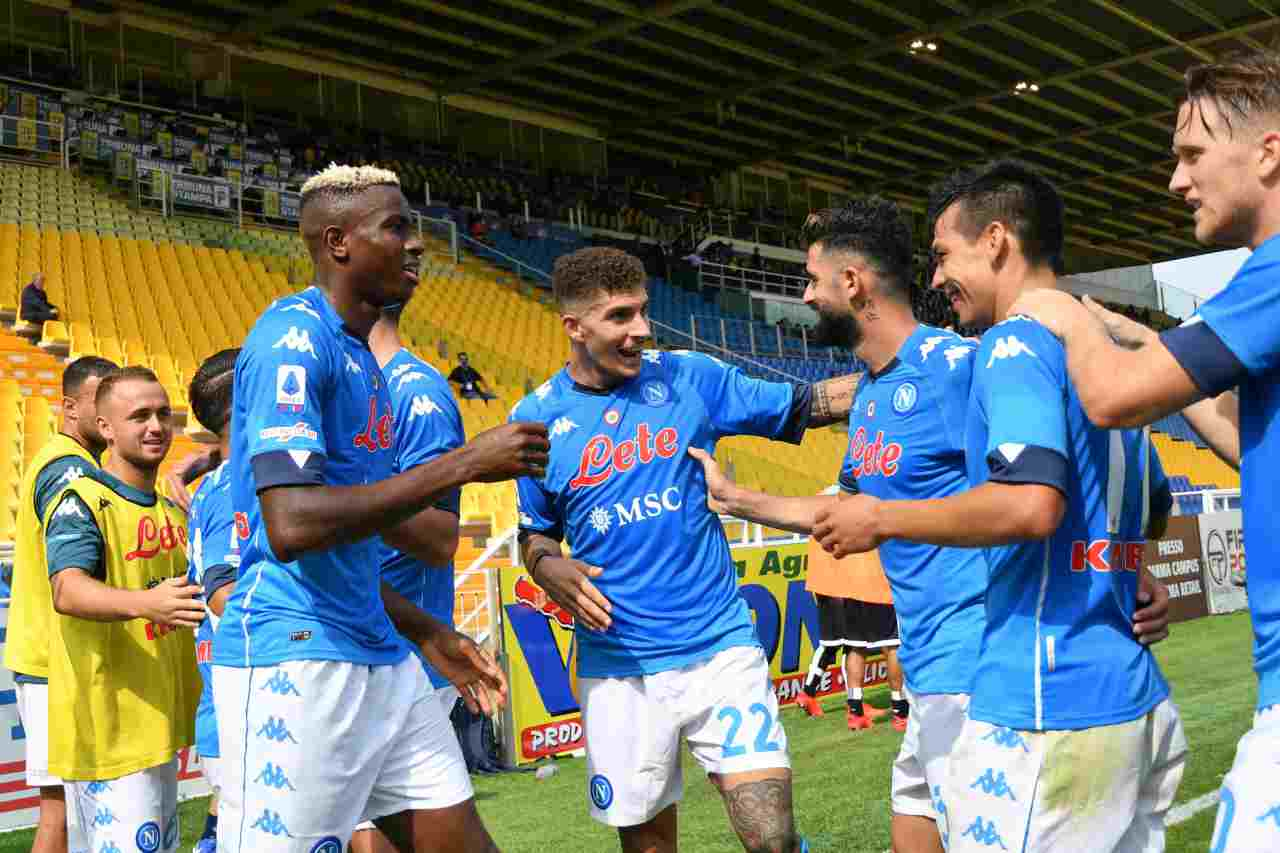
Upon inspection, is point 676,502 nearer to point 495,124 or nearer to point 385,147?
point 385,147

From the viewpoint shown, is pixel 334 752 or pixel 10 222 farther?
pixel 10 222

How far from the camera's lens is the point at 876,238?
4070 millimetres

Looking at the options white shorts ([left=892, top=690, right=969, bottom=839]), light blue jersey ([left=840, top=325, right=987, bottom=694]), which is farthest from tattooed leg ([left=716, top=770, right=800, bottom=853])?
light blue jersey ([left=840, top=325, right=987, bottom=694])

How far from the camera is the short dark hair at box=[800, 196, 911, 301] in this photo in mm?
4082

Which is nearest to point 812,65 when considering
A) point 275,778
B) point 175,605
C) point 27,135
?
point 27,135

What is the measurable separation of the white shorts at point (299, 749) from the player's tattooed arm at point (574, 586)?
34.4 inches

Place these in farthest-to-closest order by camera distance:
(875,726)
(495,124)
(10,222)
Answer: (495,124)
(10,222)
(875,726)

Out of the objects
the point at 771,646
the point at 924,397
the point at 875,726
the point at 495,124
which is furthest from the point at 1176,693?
the point at 495,124

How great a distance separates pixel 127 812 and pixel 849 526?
287 centimetres

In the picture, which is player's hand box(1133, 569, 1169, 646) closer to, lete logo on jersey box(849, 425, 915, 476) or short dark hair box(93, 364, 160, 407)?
lete logo on jersey box(849, 425, 915, 476)

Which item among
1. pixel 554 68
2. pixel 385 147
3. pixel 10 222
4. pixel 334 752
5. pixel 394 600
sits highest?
pixel 554 68

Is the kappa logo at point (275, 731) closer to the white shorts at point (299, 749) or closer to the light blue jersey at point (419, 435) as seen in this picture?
the white shorts at point (299, 749)

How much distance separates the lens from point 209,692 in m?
4.46

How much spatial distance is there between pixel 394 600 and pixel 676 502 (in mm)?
1077
